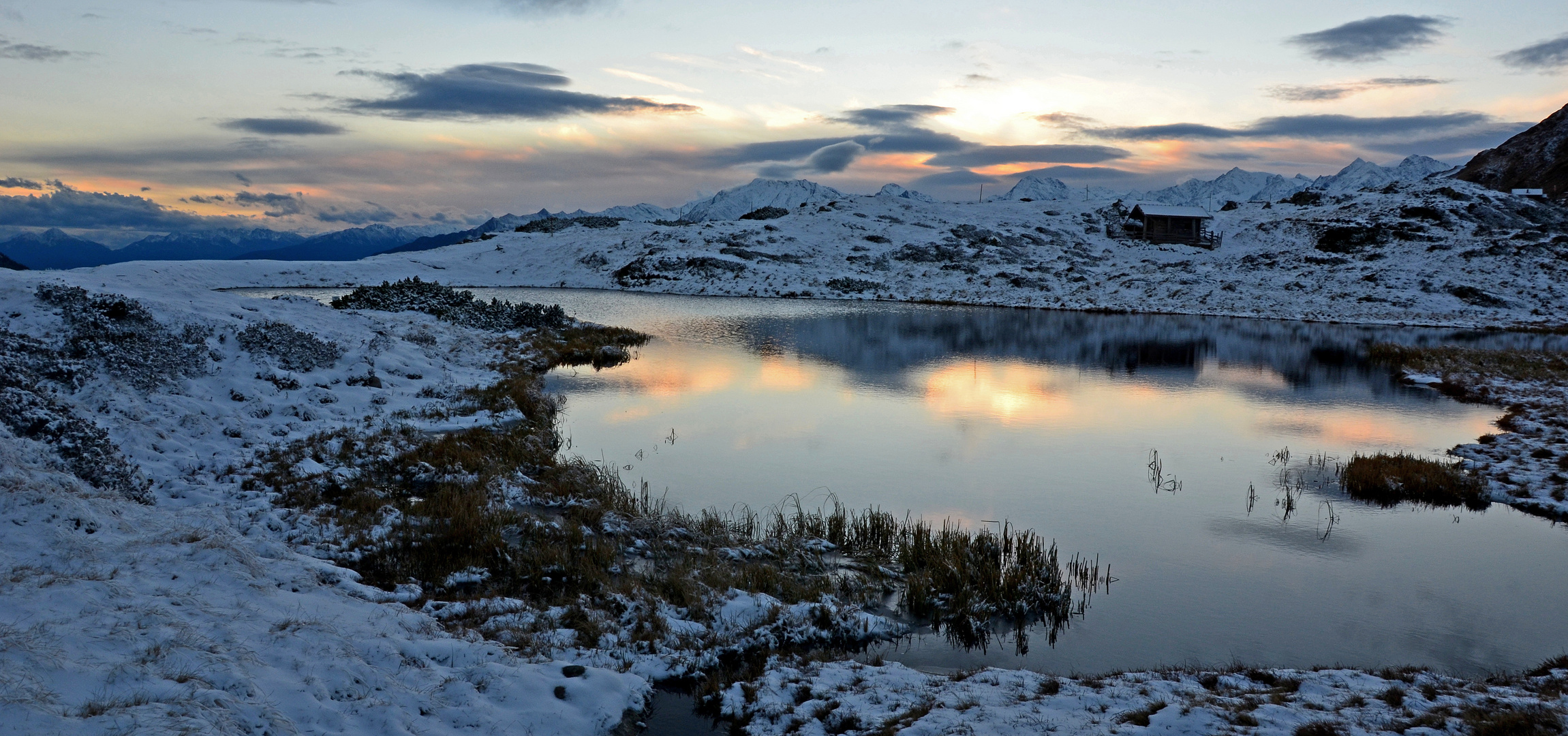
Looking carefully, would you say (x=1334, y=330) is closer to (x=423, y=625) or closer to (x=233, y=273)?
(x=423, y=625)

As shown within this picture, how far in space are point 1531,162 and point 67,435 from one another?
237460mm

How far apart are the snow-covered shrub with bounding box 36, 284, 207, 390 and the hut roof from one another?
12310 cm

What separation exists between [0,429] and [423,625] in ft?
28.9

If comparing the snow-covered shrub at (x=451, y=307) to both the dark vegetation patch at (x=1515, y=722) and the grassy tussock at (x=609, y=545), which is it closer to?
the grassy tussock at (x=609, y=545)

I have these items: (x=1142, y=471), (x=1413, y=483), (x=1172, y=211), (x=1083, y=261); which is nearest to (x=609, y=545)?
(x=1142, y=471)

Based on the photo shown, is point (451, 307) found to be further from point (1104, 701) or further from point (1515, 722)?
point (1515, 722)

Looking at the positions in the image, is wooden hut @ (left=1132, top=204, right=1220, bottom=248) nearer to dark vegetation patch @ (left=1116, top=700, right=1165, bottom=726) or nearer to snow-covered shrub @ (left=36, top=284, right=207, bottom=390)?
dark vegetation patch @ (left=1116, top=700, right=1165, bottom=726)

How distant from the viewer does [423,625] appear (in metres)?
10.7

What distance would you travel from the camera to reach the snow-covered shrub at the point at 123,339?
18.7 meters

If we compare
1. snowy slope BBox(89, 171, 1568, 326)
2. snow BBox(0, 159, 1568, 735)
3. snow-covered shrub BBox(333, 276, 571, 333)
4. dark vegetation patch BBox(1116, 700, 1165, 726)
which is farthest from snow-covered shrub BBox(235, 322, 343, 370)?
snowy slope BBox(89, 171, 1568, 326)

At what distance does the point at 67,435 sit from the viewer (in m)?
13.8

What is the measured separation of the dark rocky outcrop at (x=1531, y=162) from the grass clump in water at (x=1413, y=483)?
583 ft

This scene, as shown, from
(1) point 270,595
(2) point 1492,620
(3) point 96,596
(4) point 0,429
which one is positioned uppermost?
(4) point 0,429

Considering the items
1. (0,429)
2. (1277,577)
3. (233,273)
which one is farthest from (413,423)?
(233,273)
